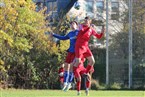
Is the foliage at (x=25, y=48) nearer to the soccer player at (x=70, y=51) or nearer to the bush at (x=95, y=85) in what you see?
the bush at (x=95, y=85)

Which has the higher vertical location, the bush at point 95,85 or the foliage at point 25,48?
the foliage at point 25,48

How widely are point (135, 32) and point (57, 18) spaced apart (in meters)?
6.66

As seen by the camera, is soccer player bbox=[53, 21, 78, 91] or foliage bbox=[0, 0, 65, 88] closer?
soccer player bbox=[53, 21, 78, 91]

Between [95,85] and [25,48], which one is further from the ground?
[25,48]

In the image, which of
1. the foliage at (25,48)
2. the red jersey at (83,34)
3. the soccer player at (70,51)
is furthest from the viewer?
the foliage at (25,48)

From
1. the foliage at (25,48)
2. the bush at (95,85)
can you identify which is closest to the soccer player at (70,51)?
the foliage at (25,48)

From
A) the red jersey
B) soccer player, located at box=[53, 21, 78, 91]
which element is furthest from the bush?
the red jersey

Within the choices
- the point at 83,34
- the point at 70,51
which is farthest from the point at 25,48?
the point at 83,34

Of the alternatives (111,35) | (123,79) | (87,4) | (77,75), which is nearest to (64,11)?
(111,35)

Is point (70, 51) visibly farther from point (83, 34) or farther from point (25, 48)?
point (25, 48)

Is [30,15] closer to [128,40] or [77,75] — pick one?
[128,40]

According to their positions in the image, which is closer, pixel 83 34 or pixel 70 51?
pixel 83 34

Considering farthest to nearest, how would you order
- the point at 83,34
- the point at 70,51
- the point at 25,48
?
the point at 25,48 → the point at 70,51 → the point at 83,34

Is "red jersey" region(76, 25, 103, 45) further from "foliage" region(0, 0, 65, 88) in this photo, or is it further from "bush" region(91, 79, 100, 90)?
"bush" region(91, 79, 100, 90)
